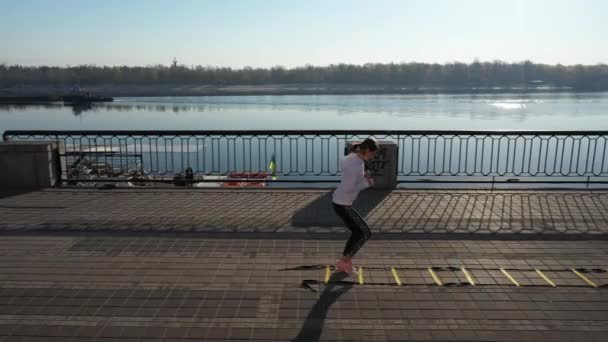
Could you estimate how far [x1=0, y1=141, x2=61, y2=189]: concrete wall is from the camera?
9.36m

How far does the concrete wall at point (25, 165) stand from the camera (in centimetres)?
936

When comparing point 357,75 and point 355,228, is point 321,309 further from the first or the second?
point 357,75

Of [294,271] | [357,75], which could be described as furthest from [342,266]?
[357,75]

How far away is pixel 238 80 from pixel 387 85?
4299 cm

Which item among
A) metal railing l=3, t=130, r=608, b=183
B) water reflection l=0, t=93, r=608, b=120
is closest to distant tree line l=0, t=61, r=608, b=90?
water reflection l=0, t=93, r=608, b=120

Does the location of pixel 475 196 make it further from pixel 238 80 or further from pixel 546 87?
pixel 238 80

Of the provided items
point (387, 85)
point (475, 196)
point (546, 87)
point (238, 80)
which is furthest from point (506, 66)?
point (475, 196)

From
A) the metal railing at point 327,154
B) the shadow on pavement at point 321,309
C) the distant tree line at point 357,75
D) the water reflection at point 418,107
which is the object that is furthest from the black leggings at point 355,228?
the distant tree line at point 357,75

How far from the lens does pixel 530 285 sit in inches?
196

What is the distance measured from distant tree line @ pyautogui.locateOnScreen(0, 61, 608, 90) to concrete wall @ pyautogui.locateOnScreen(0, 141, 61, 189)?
116m

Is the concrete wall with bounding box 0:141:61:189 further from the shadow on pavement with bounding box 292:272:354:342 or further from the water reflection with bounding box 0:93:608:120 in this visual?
the water reflection with bounding box 0:93:608:120

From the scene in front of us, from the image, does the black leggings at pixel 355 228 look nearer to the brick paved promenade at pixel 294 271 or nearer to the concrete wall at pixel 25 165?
the brick paved promenade at pixel 294 271

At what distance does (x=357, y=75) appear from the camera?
125188mm

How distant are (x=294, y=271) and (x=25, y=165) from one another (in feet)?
23.0
